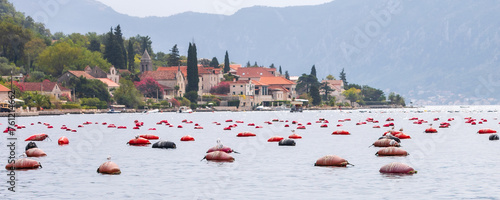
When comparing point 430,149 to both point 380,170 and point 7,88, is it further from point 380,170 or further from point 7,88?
point 7,88

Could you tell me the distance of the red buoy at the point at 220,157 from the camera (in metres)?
54.7

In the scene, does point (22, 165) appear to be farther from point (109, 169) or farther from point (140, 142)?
point (140, 142)

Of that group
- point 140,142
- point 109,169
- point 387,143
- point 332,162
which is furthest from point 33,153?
point 387,143

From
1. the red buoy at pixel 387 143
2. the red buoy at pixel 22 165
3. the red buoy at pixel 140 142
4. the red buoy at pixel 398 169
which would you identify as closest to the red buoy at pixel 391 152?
the red buoy at pixel 387 143

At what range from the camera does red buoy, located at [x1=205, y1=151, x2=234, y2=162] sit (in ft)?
179

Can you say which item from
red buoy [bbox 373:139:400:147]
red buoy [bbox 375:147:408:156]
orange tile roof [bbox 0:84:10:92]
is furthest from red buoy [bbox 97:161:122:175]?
orange tile roof [bbox 0:84:10:92]

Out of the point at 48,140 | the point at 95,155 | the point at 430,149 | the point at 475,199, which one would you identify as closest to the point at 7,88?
the point at 48,140

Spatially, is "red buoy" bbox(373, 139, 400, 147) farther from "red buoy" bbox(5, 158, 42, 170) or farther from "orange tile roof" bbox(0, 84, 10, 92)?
"orange tile roof" bbox(0, 84, 10, 92)

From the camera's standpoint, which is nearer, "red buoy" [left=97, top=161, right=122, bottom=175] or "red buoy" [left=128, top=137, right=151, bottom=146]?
"red buoy" [left=97, top=161, right=122, bottom=175]

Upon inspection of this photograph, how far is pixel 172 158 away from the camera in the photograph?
58.2m

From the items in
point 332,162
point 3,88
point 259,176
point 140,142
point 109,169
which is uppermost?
point 3,88

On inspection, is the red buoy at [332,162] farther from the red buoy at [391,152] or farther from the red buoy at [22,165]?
the red buoy at [22,165]

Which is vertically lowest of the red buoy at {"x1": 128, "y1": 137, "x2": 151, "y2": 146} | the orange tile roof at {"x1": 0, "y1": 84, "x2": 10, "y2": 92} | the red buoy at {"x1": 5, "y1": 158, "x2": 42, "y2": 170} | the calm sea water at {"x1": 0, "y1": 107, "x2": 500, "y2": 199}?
the calm sea water at {"x1": 0, "y1": 107, "x2": 500, "y2": 199}

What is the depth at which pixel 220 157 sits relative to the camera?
55.2 m
